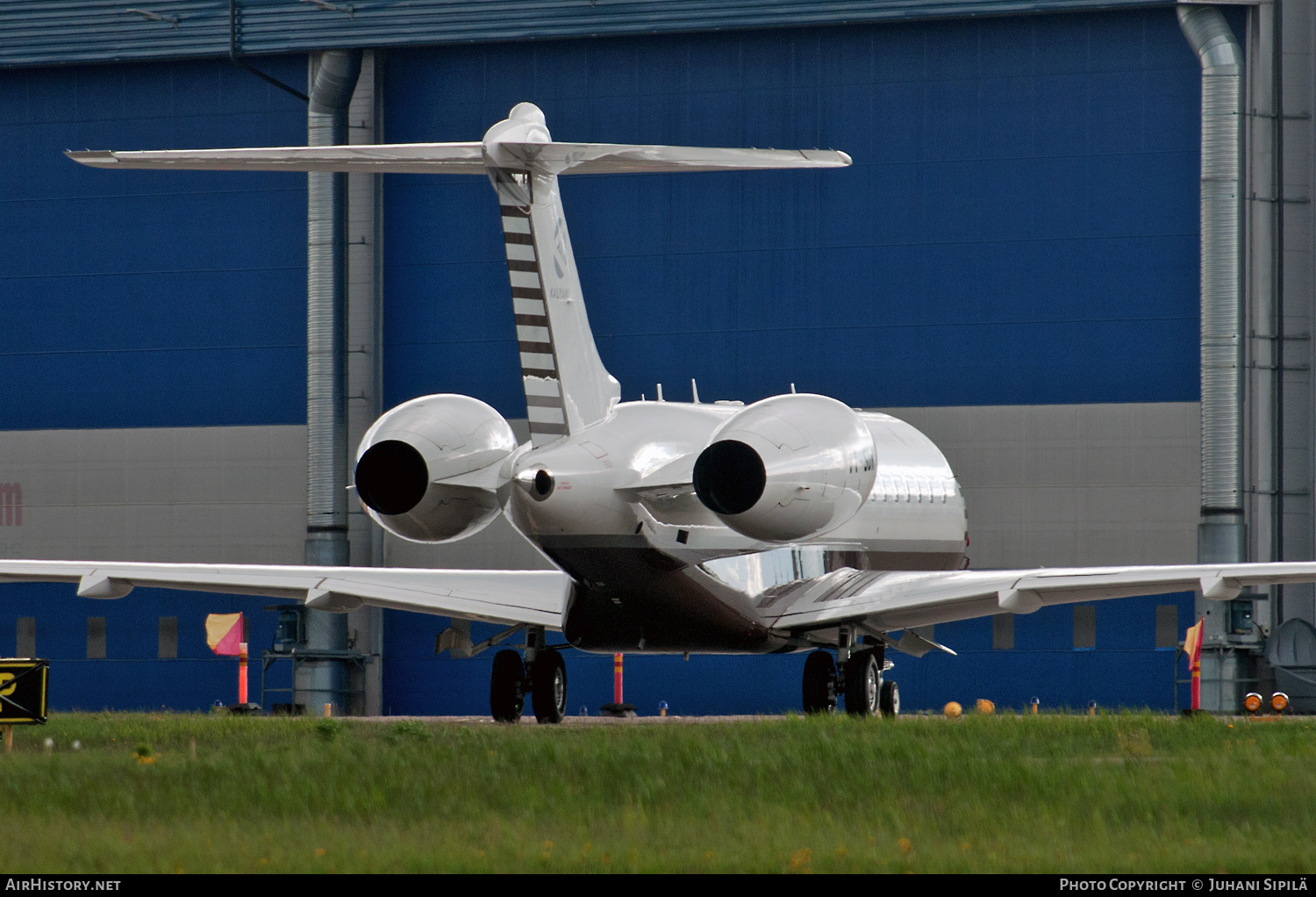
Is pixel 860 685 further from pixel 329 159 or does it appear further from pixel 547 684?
pixel 329 159

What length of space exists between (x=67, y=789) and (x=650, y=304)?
22.2m

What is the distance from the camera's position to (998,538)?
31.3m

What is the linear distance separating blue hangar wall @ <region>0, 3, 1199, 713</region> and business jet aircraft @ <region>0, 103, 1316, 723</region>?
1090 centimetres

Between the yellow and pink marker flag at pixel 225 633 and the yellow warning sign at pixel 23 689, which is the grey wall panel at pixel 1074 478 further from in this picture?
the yellow warning sign at pixel 23 689

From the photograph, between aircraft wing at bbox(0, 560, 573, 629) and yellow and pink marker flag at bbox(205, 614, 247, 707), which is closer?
aircraft wing at bbox(0, 560, 573, 629)

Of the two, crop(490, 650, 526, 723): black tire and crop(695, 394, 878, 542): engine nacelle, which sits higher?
crop(695, 394, 878, 542): engine nacelle

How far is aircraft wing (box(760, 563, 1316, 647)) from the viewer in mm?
17906

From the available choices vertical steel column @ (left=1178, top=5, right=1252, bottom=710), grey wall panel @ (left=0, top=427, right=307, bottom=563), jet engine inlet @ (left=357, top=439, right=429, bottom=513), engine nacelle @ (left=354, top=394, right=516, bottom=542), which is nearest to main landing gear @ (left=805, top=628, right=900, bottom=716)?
engine nacelle @ (left=354, top=394, right=516, bottom=542)

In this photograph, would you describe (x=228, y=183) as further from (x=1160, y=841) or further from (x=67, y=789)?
(x=1160, y=841)

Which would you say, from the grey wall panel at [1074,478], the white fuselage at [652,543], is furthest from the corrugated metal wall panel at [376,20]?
the white fuselage at [652,543]

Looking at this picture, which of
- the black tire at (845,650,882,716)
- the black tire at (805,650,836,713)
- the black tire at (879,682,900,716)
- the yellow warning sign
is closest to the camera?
the yellow warning sign

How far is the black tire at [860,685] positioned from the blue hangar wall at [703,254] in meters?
11.3

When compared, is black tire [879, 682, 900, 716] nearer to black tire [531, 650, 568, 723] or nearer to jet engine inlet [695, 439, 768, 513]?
black tire [531, 650, 568, 723]
